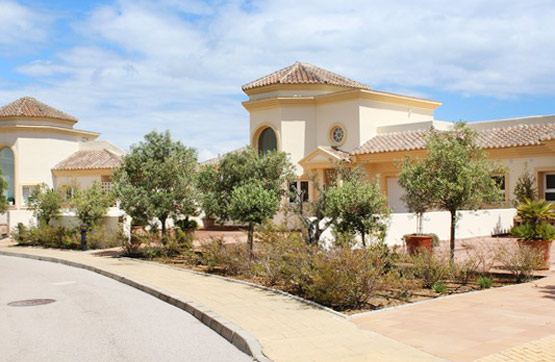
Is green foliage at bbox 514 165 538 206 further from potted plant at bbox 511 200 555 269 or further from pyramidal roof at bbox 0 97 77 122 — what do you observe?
pyramidal roof at bbox 0 97 77 122

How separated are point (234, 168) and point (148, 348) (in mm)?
9806

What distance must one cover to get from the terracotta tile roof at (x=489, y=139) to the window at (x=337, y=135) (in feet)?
4.76

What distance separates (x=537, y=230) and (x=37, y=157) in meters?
34.5

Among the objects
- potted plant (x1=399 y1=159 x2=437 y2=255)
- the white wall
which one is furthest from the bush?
the white wall

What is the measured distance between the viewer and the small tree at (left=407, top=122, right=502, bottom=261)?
42.1 feet

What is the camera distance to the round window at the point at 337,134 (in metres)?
29.5

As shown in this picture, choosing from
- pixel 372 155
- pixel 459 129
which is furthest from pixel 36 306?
pixel 372 155

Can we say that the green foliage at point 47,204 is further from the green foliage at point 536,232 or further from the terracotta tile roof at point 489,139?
the green foliage at point 536,232

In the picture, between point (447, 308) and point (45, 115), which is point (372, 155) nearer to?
point (447, 308)

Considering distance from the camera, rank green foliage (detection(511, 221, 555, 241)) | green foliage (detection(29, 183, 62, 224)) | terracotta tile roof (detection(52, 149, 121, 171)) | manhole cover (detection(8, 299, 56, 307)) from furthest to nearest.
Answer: terracotta tile roof (detection(52, 149, 121, 171)), green foliage (detection(29, 183, 62, 224)), green foliage (detection(511, 221, 555, 241)), manhole cover (detection(8, 299, 56, 307))

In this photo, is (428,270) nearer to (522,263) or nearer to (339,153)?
(522,263)

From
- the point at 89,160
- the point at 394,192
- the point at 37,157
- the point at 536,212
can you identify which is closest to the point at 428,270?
Result: the point at 536,212

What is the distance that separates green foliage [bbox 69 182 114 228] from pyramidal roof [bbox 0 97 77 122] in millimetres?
18221

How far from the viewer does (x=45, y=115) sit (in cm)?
3966
